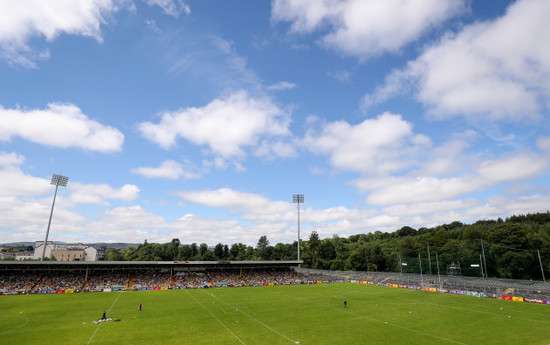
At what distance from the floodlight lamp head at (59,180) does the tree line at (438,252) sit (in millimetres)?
69286

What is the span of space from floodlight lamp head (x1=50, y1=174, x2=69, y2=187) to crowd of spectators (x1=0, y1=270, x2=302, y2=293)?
20978mm

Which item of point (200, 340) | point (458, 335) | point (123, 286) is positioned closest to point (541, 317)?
point (458, 335)

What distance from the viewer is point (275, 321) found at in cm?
3278

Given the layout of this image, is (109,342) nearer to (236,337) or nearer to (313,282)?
(236,337)

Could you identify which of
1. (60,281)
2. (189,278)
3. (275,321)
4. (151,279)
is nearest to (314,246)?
(189,278)

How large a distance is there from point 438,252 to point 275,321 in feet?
234

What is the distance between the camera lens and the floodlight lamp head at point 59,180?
7300 centimetres

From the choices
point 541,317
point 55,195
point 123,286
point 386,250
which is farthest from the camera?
point 386,250

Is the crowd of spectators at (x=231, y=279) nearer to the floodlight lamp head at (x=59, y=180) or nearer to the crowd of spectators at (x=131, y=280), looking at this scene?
the crowd of spectators at (x=131, y=280)

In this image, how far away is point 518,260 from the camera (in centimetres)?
6362

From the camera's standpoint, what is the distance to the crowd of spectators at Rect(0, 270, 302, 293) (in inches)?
2339

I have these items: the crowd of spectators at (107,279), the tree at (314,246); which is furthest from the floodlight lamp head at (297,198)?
the crowd of spectators at (107,279)

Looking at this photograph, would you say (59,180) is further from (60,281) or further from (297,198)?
(297,198)

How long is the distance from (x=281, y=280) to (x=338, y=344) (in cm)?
5528
